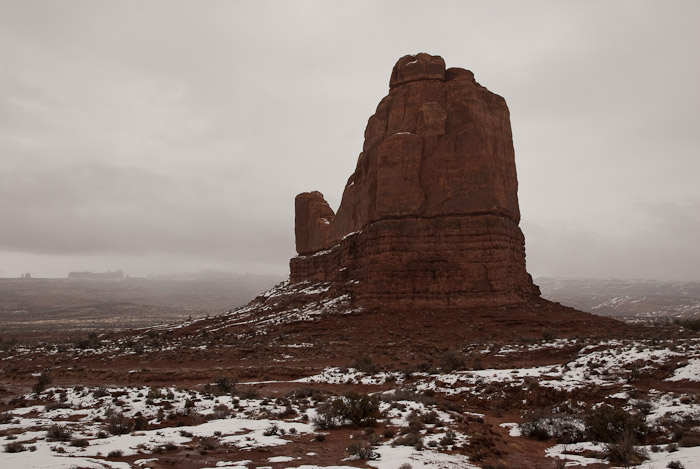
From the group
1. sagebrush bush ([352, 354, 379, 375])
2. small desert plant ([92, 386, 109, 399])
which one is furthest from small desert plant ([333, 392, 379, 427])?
small desert plant ([92, 386, 109, 399])

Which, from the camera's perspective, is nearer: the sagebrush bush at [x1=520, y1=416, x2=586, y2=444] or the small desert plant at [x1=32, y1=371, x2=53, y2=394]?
the sagebrush bush at [x1=520, y1=416, x2=586, y2=444]

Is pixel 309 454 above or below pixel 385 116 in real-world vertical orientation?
below

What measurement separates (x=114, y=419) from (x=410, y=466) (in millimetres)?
8528

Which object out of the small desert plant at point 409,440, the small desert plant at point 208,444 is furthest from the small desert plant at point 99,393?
the small desert plant at point 409,440

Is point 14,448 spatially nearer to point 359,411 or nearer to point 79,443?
point 79,443

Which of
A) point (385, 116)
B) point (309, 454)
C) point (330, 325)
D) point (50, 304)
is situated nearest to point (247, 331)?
point (330, 325)

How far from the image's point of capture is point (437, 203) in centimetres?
3653

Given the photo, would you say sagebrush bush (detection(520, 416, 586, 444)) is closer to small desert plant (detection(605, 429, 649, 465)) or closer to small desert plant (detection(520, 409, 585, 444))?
small desert plant (detection(520, 409, 585, 444))

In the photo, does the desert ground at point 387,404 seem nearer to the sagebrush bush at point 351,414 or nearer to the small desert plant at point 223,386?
the sagebrush bush at point 351,414

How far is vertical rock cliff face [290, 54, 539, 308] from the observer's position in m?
34.0

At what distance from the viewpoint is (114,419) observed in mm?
12266

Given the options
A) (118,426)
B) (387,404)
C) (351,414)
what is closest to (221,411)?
(118,426)

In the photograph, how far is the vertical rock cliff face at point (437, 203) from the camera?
34031mm

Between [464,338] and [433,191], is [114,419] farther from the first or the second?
[433,191]
